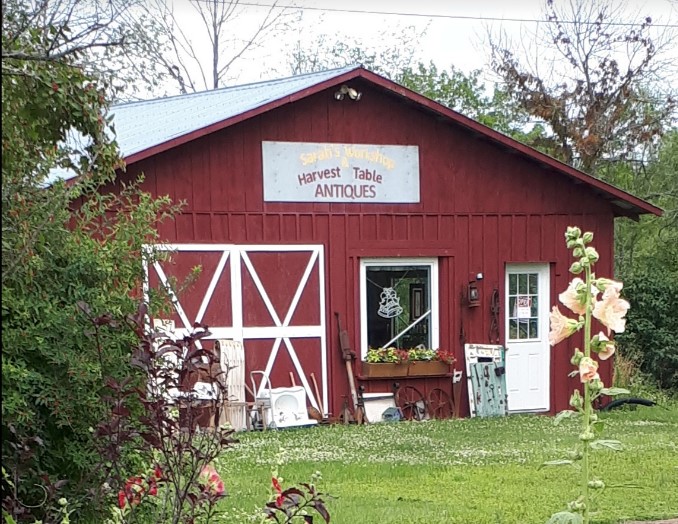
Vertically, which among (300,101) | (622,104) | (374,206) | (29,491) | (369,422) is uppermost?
(622,104)

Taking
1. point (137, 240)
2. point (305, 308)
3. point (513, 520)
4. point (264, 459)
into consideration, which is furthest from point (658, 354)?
point (137, 240)

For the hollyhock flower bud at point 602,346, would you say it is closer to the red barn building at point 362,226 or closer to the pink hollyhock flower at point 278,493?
the pink hollyhock flower at point 278,493

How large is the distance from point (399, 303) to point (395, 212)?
1.23 metres

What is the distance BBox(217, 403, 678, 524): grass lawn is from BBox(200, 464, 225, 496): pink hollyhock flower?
4.57 ft

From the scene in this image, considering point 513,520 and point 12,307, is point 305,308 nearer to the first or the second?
point 513,520

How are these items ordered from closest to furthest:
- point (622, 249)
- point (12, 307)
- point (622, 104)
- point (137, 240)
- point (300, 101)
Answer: point (12, 307), point (137, 240), point (300, 101), point (622, 104), point (622, 249)

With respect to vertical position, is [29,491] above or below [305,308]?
below

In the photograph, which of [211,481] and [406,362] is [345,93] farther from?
[211,481]

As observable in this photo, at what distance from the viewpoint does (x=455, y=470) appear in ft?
25.0

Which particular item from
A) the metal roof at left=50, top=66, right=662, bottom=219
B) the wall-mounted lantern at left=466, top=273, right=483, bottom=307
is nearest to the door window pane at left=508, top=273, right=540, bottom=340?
the wall-mounted lantern at left=466, top=273, right=483, bottom=307

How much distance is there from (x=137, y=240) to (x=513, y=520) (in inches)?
126

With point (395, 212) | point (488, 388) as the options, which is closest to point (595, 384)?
point (395, 212)

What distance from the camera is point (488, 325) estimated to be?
38.9 feet

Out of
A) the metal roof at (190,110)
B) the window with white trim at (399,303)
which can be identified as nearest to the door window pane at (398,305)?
the window with white trim at (399,303)
